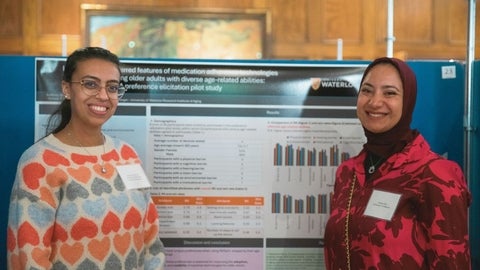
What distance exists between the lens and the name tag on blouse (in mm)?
1471

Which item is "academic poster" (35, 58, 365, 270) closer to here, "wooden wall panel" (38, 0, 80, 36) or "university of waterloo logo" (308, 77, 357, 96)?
"university of waterloo logo" (308, 77, 357, 96)

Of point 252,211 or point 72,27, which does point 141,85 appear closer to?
point 252,211

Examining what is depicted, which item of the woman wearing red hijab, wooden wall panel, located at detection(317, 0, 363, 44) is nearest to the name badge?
the woman wearing red hijab

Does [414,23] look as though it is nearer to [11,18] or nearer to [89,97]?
[11,18]

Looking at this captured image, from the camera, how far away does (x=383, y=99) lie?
5.09 feet

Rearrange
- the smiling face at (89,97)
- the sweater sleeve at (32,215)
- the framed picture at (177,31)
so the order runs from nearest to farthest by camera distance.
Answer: the sweater sleeve at (32,215) < the smiling face at (89,97) < the framed picture at (177,31)

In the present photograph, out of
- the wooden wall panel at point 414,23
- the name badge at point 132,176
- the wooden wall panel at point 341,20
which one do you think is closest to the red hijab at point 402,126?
the name badge at point 132,176

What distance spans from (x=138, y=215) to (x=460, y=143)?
4.67 feet

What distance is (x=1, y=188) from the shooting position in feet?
6.66

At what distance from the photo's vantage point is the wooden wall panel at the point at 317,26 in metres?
4.20

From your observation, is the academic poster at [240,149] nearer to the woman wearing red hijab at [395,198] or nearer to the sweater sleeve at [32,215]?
the woman wearing red hijab at [395,198]

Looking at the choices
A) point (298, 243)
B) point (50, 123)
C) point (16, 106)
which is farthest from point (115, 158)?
point (298, 243)

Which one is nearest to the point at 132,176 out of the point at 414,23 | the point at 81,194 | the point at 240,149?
the point at 81,194

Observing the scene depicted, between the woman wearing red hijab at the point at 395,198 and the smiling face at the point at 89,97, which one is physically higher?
the smiling face at the point at 89,97
